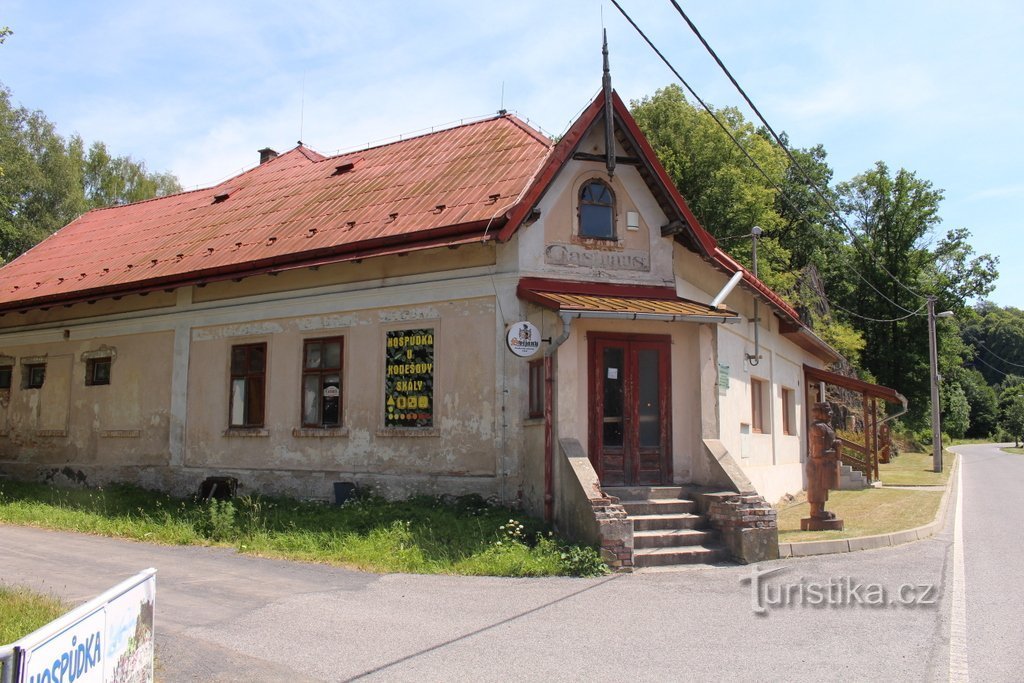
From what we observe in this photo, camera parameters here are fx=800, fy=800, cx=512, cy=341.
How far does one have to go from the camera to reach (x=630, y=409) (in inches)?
494

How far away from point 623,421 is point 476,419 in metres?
2.30

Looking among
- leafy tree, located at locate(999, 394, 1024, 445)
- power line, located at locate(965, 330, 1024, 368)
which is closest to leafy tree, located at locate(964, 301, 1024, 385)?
power line, located at locate(965, 330, 1024, 368)

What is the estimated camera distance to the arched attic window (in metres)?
13.1

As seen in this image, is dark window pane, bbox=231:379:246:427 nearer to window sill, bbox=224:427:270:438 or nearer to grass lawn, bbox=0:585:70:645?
window sill, bbox=224:427:270:438

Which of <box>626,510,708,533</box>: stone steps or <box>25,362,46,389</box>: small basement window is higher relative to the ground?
<box>25,362,46,389</box>: small basement window

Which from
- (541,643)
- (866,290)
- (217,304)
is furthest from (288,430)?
(866,290)

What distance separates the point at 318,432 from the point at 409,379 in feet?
6.72

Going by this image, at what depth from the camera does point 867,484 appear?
23750 millimetres

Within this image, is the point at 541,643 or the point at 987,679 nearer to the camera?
the point at 987,679

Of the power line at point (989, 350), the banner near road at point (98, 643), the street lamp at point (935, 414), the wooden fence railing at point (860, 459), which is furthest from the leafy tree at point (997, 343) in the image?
the banner near road at point (98, 643)

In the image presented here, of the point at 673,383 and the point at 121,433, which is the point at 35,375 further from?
the point at 673,383

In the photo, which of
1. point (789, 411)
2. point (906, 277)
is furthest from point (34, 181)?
point (906, 277)

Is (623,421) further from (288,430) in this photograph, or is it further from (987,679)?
(987,679)

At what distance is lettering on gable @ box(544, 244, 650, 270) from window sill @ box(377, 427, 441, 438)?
327cm
